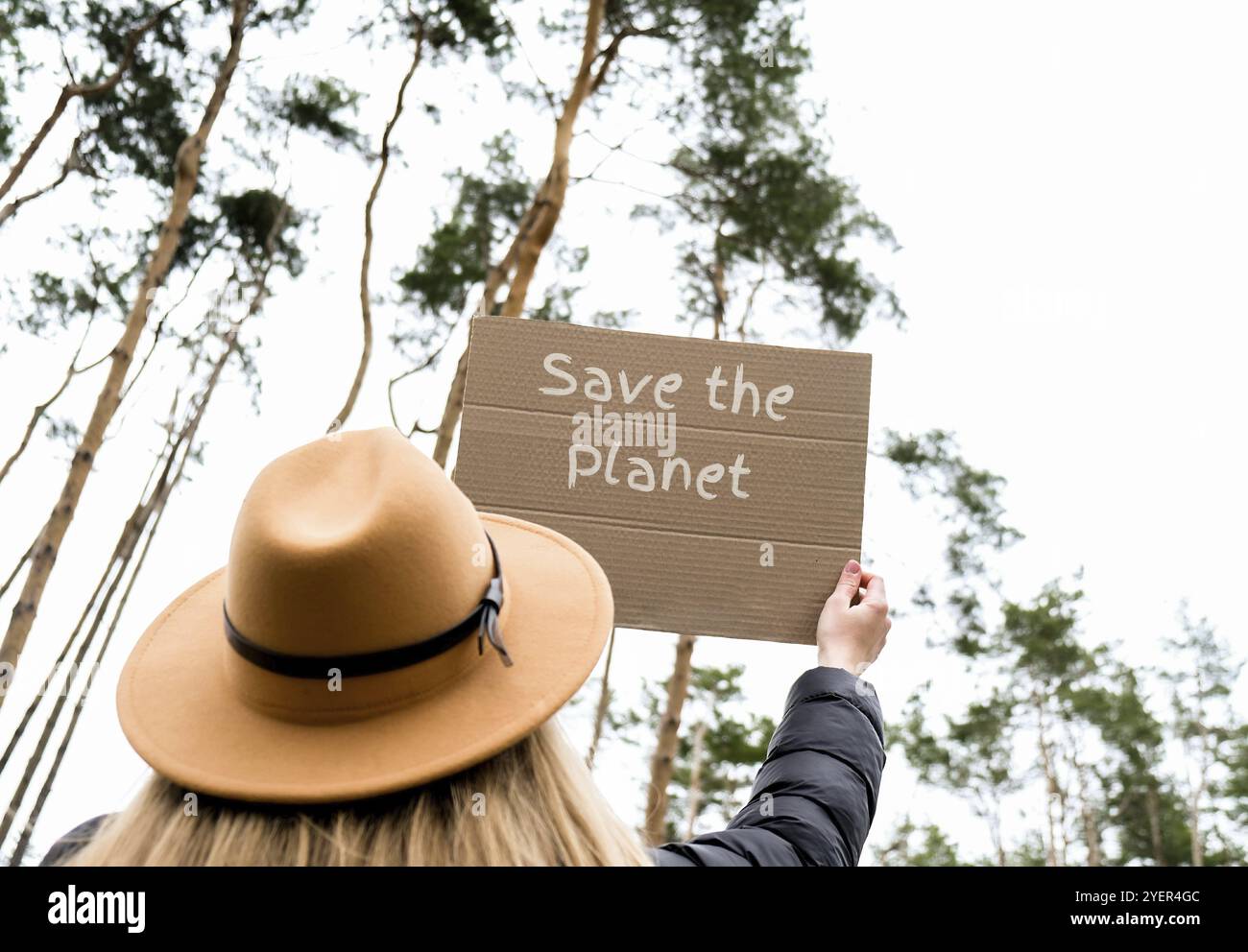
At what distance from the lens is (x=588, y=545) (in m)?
2.01

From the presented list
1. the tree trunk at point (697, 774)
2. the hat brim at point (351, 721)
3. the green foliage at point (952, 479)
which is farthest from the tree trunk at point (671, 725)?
the tree trunk at point (697, 774)

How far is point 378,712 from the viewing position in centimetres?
104

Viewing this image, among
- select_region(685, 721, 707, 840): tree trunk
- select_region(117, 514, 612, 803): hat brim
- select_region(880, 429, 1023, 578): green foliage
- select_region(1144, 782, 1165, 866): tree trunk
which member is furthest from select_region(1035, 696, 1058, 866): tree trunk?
select_region(117, 514, 612, 803): hat brim

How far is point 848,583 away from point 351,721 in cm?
111

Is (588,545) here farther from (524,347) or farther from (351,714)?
(351,714)

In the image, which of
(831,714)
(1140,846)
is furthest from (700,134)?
→ (1140,846)

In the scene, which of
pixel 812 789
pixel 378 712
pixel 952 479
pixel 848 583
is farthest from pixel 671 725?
pixel 378 712

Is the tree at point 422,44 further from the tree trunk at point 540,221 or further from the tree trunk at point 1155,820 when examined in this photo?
the tree trunk at point 1155,820

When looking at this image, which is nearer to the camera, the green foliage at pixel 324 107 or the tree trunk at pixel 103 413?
the tree trunk at pixel 103 413

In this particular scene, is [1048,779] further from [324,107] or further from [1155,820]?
[324,107]

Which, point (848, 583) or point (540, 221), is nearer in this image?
point (848, 583)

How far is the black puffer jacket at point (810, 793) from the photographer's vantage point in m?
1.06

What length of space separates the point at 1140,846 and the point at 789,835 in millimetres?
31560
